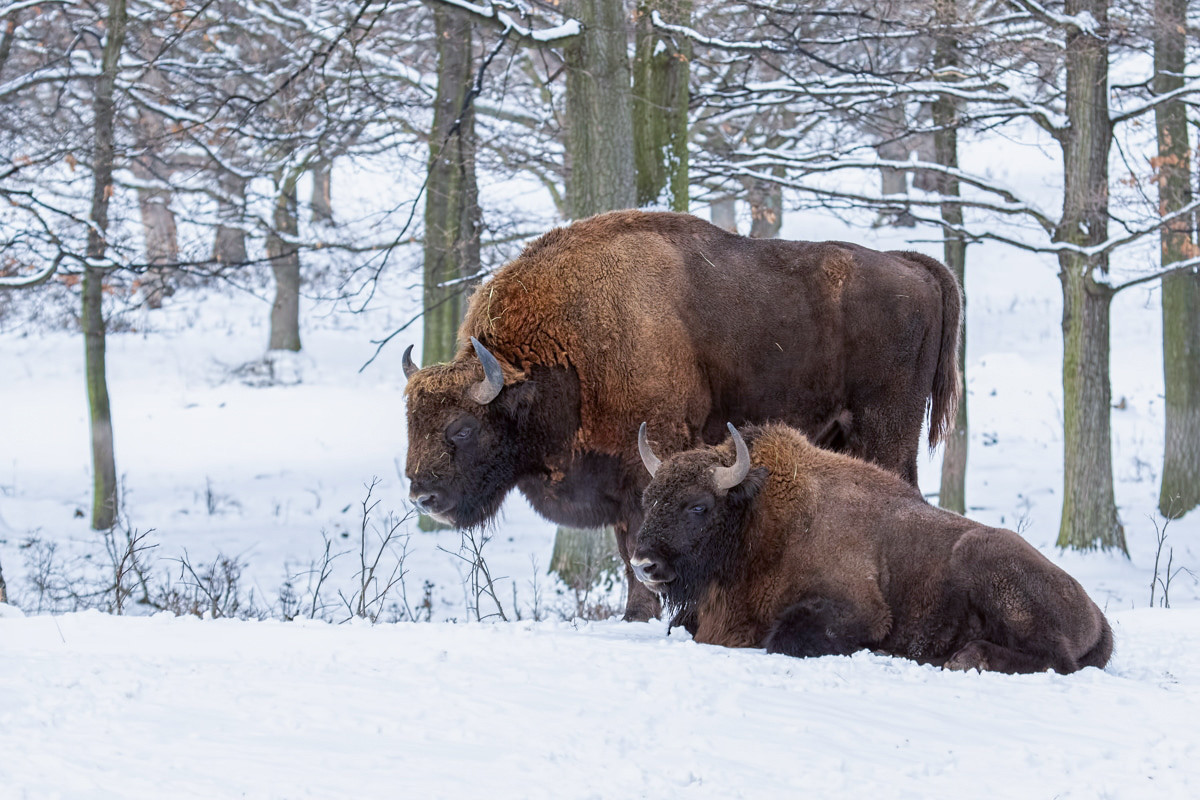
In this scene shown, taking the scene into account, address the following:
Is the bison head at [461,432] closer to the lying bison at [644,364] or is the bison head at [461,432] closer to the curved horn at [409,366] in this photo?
the lying bison at [644,364]

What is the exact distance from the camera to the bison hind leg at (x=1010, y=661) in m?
5.30

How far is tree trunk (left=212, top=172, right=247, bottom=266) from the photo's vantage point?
14.9 m

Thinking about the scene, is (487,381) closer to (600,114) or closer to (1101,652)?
(1101,652)

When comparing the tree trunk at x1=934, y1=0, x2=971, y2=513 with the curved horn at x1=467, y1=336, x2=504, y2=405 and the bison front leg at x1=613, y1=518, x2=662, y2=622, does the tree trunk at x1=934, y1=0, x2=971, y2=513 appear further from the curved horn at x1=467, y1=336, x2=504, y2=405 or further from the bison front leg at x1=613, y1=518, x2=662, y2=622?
the curved horn at x1=467, y1=336, x2=504, y2=405

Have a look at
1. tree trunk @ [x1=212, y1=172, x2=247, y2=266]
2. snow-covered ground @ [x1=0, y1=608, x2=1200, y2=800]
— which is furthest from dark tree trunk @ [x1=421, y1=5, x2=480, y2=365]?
snow-covered ground @ [x1=0, y1=608, x2=1200, y2=800]

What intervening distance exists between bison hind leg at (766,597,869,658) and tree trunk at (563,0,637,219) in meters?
5.27

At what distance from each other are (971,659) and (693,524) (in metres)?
1.49

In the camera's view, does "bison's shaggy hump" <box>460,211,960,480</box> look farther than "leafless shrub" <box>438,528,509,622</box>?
Yes

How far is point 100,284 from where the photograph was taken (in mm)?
15180

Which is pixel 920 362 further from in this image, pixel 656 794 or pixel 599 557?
pixel 656 794

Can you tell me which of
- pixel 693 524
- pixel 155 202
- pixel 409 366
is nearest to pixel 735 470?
pixel 693 524

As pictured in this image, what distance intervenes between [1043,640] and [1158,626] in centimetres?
203

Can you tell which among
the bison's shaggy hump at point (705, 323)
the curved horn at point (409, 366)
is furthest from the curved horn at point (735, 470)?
the curved horn at point (409, 366)

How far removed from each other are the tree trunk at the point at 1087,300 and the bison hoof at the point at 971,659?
318 inches
